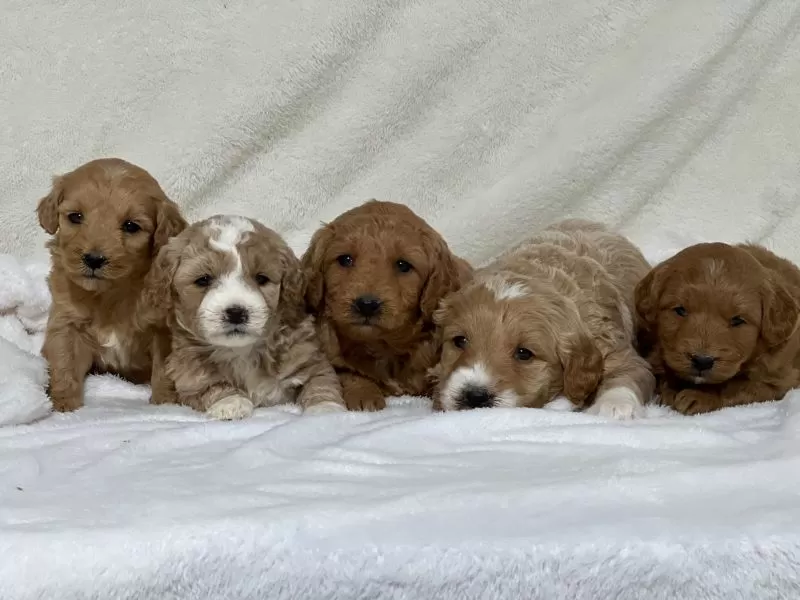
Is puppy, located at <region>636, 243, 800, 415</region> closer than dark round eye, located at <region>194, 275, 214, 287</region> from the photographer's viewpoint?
Yes

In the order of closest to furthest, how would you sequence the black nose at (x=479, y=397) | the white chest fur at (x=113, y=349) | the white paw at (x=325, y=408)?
1. the black nose at (x=479, y=397)
2. the white paw at (x=325, y=408)
3. the white chest fur at (x=113, y=349)

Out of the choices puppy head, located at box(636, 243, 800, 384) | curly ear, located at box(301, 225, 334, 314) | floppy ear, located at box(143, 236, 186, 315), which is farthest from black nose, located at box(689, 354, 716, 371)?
floppy ear, located at box(143, 236, 186, 315)

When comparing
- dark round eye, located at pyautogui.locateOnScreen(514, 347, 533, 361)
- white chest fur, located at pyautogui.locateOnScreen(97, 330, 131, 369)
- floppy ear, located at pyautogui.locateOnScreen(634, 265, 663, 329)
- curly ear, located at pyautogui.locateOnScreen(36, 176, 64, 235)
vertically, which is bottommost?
white chest fur, located at pyautogui.locateOnScreen(97, 330, 131, 369)

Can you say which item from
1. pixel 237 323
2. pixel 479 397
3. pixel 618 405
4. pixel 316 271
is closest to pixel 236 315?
pixel 237 323

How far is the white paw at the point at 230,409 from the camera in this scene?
323 centimetres

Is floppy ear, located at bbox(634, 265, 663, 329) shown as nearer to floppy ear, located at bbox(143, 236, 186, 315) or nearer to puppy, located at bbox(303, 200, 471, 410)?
puppy, located at bbox(303, 200, 471, 410)

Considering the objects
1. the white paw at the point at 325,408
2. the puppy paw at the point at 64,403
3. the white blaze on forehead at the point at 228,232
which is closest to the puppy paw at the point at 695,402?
the white paw at the point at 325,408

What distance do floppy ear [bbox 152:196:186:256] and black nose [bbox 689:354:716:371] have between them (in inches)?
78.2

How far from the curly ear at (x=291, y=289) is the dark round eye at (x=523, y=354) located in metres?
0.87

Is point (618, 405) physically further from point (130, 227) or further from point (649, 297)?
point (130, 227)

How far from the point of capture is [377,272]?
340 cm

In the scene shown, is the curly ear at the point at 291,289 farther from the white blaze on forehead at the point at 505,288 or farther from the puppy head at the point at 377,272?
the white blaze on forehead at the point at 505,288

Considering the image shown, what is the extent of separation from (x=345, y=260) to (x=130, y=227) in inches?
32.6

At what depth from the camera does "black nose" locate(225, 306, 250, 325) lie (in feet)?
10.6
